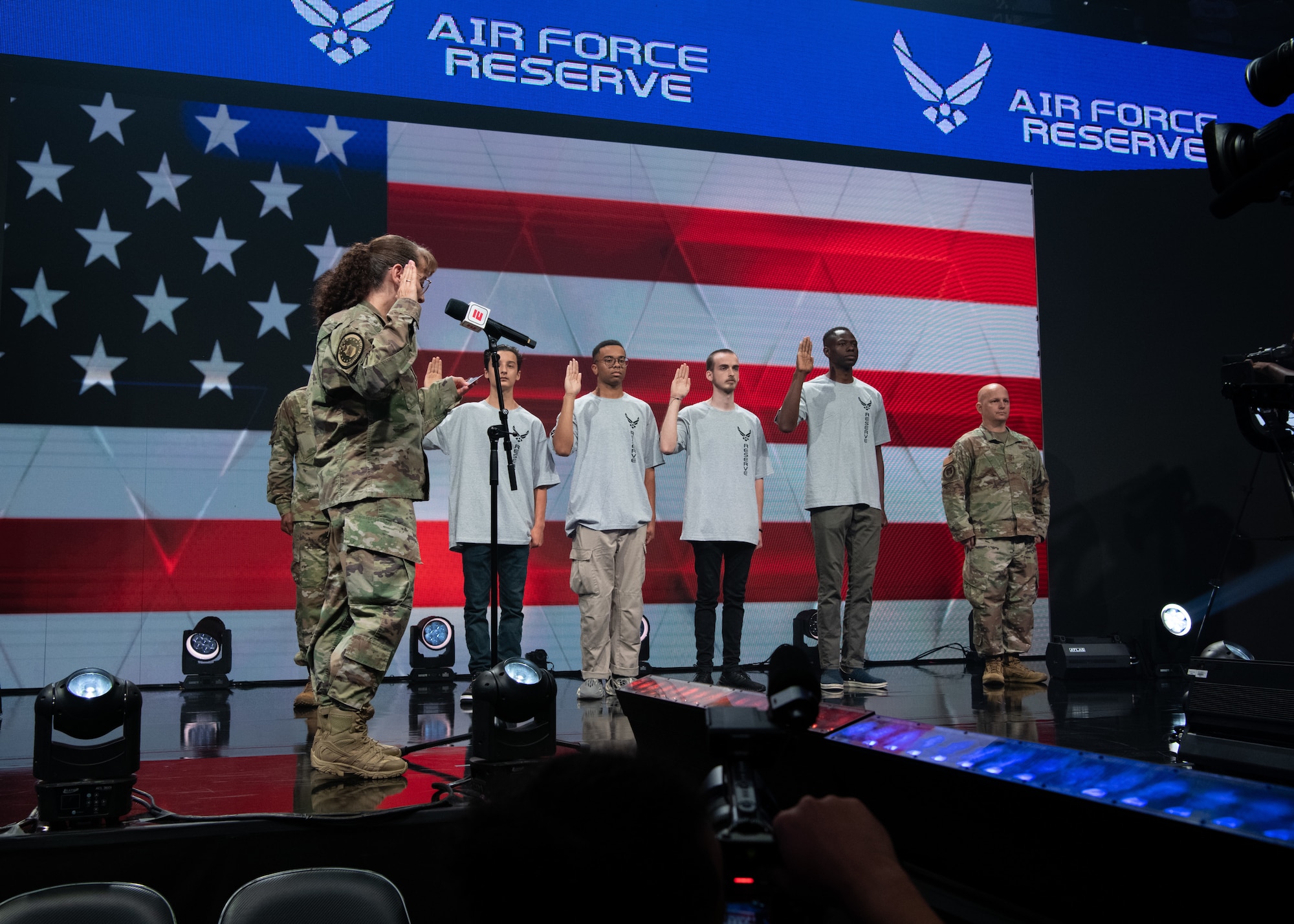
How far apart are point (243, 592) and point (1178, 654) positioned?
5.29 metres

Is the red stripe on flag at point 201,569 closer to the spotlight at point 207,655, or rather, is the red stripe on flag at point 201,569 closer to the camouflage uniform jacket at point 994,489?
the spotlight at point 207,655

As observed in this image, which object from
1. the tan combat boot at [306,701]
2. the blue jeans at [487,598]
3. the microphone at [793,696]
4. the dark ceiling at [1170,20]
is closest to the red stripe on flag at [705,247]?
the dark ceiling at [1170,20]

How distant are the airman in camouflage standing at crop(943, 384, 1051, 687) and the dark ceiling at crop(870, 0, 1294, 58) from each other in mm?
3194

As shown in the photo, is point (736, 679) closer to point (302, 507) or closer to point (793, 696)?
point (302, 507)

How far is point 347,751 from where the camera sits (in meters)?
2.54

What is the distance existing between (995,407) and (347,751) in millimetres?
3888

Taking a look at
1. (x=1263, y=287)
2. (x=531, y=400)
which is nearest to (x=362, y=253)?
(x=531, y=400)

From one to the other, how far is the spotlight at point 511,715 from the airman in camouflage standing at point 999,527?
3256 mm

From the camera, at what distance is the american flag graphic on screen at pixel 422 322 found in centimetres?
492

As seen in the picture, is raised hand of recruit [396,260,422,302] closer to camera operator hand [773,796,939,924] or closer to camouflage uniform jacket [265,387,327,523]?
camouflage uniform jacket [265,387,327,523]

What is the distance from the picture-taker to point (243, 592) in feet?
16.7

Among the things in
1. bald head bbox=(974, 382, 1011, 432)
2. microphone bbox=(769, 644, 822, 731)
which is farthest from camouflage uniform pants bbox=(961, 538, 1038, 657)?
microphone bbox=(769, 644, 822, 731)

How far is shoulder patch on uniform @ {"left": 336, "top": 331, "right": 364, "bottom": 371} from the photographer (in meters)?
2.56

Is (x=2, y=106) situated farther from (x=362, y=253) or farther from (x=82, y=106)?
(x=362, y=253)
